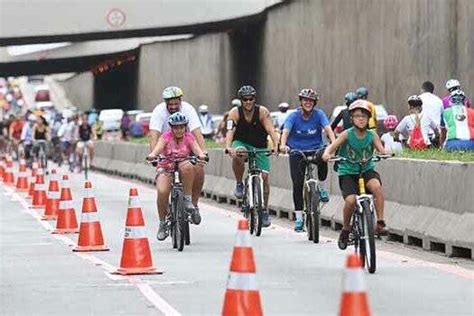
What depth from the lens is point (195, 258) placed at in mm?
17500

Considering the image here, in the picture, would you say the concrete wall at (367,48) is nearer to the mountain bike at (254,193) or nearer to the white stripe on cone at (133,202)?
the mountain bike at (254,193)

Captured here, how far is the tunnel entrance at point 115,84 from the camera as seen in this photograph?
86.2 m

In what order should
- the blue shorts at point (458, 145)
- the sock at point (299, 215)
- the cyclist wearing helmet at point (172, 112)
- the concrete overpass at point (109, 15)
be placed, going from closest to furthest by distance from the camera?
1. the cyclist wearing helmet at point (172, 112)
2. the sock at point (299, 215)
3. the blue shorts at point (458, 145)
4. the concrete overpass at point (109, 15)

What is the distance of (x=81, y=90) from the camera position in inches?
4252

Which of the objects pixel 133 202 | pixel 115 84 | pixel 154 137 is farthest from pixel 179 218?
pixel 115 84

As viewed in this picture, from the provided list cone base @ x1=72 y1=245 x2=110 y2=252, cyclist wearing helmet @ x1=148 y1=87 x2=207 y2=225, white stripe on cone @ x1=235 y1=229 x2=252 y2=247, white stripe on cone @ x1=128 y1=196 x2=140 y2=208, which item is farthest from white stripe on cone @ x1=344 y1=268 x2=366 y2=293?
cyclist wearing helmet @ x1=148 y1=87 x2=207 y2=225

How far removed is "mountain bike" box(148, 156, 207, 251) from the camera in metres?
18.4

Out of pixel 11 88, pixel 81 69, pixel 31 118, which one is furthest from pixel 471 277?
pixel 11 88

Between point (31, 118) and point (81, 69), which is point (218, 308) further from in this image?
point (81, 69)

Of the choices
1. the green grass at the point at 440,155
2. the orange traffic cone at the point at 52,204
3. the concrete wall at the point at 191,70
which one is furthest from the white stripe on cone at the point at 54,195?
the concrete wall at the point at 191,70

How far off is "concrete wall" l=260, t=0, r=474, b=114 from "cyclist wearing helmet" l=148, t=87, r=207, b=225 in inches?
537

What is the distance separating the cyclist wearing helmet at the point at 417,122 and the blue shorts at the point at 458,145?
2.26 m

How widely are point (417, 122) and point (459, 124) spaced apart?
238 centimetres

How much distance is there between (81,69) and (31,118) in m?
38.6
